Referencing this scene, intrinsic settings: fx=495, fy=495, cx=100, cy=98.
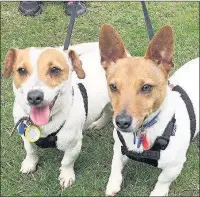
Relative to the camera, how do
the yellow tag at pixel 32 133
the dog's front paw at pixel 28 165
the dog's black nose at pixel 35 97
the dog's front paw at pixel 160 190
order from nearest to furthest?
the dog's black nose at pixel 35 97 → the yellow tag at pixel 32 133 → the dog's front paw at pixel 160 190 → the dog's front paw at pixel 28 165

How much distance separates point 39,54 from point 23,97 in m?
0.34

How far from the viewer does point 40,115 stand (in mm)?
3602

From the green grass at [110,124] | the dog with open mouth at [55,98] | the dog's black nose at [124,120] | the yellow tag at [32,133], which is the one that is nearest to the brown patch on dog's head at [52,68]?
the dog with open mouth at [55,98]

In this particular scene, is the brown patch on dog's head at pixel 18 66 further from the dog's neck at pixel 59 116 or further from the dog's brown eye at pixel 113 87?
A: the dog's brown eye at pixel 113 87

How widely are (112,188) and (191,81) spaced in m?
1.09

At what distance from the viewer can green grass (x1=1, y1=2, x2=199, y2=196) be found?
420cm

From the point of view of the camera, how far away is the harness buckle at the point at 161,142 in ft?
11.6

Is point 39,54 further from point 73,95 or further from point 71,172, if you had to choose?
point 71,172

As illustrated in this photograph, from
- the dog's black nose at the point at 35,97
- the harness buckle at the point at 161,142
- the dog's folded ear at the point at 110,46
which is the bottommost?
the harness buckle at the point at 161,142

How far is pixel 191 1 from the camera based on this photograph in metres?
6.61

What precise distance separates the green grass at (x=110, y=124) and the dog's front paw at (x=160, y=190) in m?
0.17

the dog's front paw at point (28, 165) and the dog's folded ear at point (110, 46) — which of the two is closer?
the dog's folded ear at point (110, 46)

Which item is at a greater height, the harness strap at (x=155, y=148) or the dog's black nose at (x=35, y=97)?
the dog's black nose at (x=35, y=97)

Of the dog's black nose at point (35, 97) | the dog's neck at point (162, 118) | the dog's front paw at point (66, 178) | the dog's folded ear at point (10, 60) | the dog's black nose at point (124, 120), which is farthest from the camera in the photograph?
the dog's front paw at point (66, 178)
